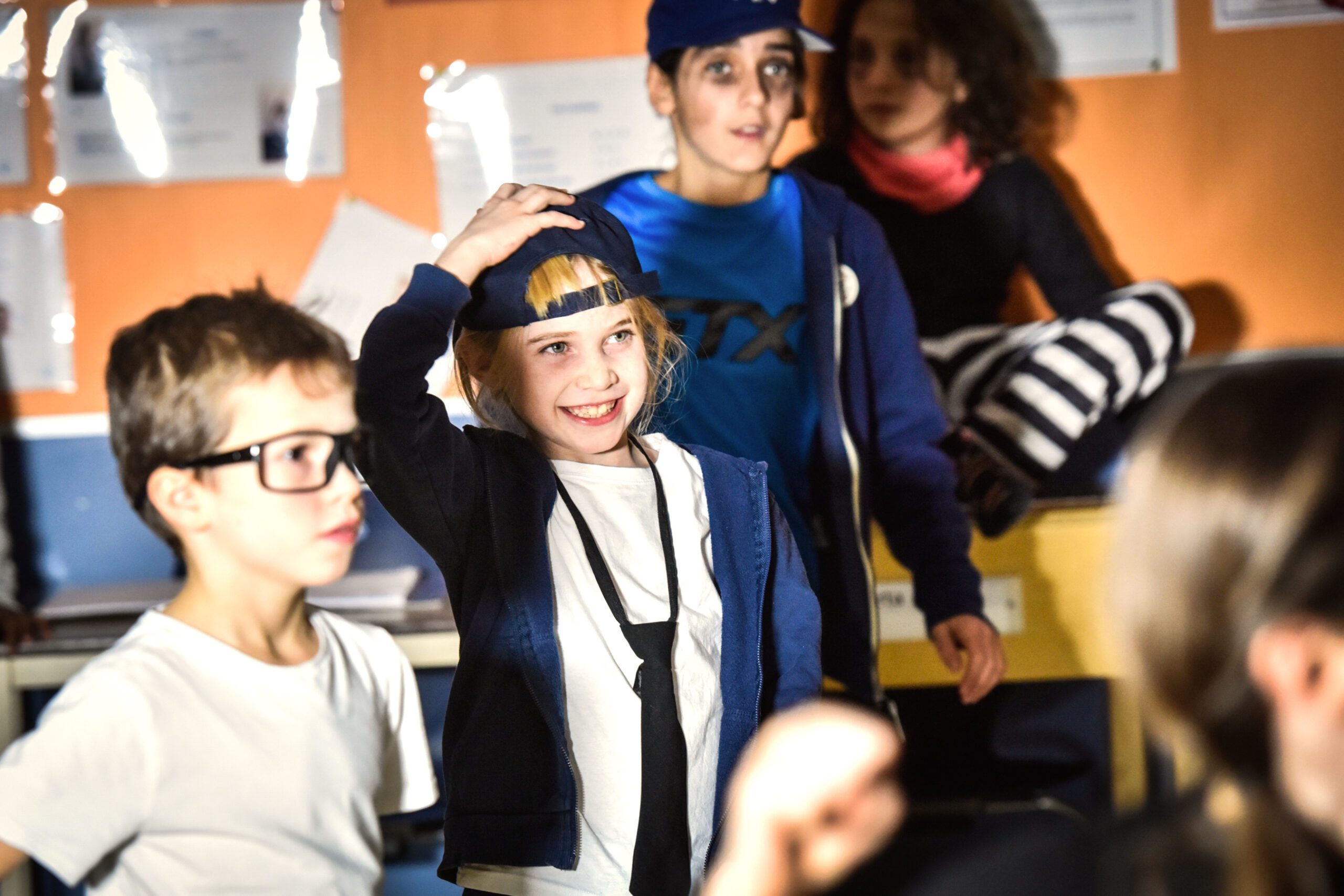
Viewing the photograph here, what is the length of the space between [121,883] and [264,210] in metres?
1.52

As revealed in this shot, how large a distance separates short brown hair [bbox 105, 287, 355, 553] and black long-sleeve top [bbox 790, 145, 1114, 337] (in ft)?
4.37

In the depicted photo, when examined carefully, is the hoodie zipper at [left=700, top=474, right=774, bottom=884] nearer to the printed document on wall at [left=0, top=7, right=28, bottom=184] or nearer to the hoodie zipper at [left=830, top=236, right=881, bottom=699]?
the hoodie zipper at [left=830, top=236, right=881, bottom=699]

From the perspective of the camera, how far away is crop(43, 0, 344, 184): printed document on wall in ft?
6.82

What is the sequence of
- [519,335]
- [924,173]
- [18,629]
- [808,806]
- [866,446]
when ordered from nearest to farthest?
[808,806]
[519,335]
[866,446]
[18,629]
[924,173]

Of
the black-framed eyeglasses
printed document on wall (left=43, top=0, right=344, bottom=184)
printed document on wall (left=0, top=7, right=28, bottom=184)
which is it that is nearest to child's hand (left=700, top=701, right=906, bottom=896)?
the black-framed eyeglasses

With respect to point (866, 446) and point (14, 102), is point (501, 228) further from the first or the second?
point (14, 102)

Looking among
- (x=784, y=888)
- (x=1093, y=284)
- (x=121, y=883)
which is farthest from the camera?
(x=1093, y=284)

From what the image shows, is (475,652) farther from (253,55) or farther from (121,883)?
(253,55)

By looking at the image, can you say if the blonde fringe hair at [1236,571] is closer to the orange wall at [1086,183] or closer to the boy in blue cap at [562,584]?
the boy in blue cap at [562,584]

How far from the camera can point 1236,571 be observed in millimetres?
521

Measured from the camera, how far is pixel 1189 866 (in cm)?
54

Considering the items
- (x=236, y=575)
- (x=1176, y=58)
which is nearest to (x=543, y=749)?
(x=236, y=575)

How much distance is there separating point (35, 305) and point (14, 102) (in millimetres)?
367

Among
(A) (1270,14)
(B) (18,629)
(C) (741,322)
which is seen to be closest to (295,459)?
(C) (741,322)
